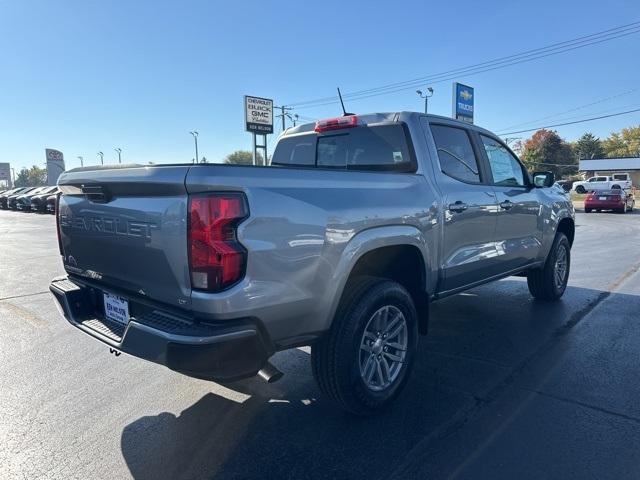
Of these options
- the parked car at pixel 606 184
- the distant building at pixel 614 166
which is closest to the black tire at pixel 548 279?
the parked car at pixel 606 184

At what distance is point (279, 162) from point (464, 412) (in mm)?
2807

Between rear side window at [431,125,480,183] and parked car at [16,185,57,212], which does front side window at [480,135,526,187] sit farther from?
parked car at [16,185,57,212]

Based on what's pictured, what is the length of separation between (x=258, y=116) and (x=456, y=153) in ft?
88.9

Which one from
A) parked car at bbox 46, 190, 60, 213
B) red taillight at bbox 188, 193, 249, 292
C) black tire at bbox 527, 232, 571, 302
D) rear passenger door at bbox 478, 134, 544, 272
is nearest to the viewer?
red taillight at bbox 188, 193, 249, 292

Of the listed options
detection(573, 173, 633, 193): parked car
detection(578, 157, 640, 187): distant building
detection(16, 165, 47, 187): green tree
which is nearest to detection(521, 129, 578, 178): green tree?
detection(578, 157, 640, 187): distant building

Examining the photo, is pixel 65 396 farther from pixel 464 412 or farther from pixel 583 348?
pixel 583 348

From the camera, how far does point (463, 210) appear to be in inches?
149

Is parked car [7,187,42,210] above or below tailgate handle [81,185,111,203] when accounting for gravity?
below

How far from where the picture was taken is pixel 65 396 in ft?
11.1

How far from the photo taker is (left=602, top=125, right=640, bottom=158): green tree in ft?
300

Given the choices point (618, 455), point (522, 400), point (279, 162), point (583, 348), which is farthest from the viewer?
point (279, 162)

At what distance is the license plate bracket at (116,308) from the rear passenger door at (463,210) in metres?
2.29

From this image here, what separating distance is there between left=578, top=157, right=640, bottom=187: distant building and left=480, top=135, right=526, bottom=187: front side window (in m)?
74.9

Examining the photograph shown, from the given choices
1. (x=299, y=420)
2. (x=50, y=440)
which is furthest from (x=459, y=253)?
(x=50, y=440)
